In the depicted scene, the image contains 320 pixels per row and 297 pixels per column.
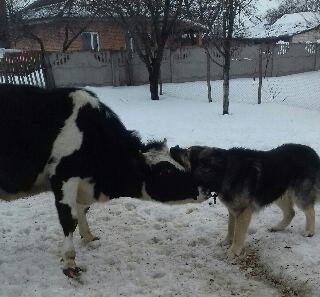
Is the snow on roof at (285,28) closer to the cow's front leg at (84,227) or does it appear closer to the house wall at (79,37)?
the house wall at (79,37)

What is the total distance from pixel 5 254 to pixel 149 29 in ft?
47.9

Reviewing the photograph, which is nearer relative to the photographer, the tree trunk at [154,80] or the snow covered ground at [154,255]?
the snow covered ground at [154,255]

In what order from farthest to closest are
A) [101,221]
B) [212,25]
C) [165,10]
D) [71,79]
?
[71,79], [165,10], [212,25], [101,221]

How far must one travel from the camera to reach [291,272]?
4215 mm

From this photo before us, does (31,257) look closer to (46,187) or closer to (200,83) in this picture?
(46,187)

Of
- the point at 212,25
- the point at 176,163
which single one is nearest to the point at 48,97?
the point at 176,163

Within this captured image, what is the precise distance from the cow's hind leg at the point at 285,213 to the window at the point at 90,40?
2800 centimetres

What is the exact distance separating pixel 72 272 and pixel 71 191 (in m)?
0.79

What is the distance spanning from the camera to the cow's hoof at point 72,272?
424 cm

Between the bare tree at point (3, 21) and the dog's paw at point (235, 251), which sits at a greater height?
the bare tree at point (3, 21)

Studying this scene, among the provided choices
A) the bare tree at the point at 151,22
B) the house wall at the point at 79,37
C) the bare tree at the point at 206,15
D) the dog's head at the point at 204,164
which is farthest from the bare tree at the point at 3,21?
the dog's head at the point at 204,164

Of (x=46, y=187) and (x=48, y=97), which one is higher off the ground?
(x=48, y=97)

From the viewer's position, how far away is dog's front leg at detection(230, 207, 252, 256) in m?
4.62

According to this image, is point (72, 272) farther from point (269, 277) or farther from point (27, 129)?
point (269, 277)
